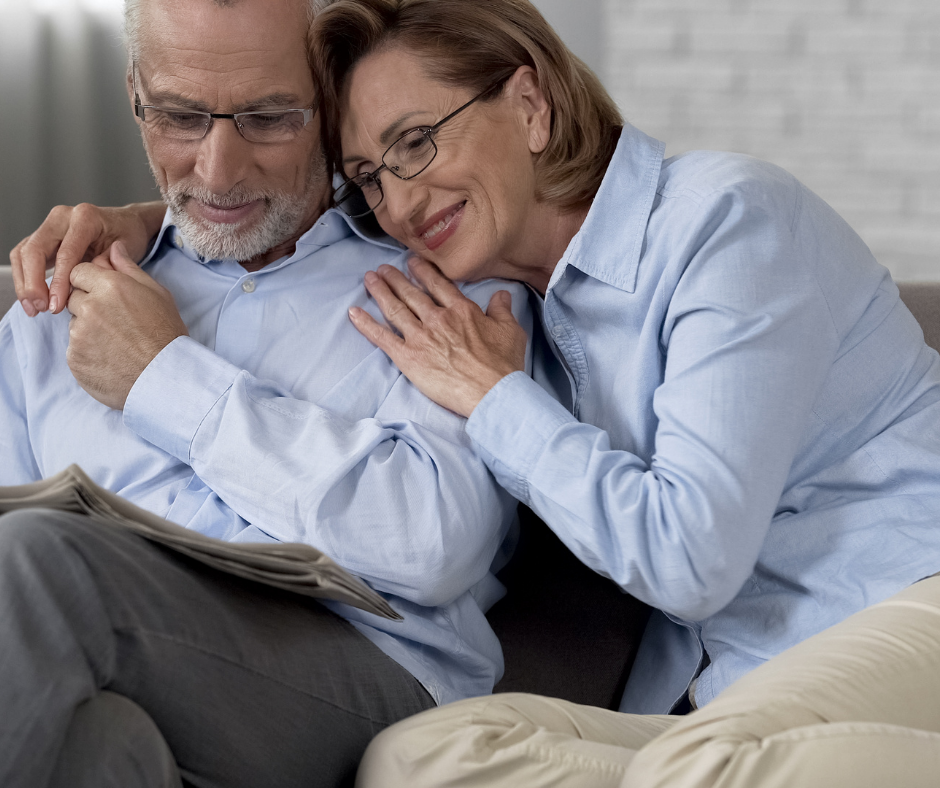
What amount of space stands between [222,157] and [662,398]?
735 mm

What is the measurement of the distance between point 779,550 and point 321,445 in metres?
0.58

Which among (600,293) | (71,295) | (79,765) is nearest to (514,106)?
(600,293)

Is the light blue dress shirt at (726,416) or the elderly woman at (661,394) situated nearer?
the elderly woman at (661,394)

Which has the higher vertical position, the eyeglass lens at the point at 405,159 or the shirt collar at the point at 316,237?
the eyeglass lens at the point at 405,159

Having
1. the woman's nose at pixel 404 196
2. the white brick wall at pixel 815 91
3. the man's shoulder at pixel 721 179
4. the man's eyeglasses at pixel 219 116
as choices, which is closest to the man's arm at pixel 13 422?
the man's eyeglasses at pixel 219 116

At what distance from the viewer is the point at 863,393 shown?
3.80 feet

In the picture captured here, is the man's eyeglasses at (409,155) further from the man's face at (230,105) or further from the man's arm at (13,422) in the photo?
the man's arm at (13,422)

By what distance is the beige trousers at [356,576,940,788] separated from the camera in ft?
2.51

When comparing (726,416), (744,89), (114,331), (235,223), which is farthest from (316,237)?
(744,89)

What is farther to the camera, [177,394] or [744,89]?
[744,89]

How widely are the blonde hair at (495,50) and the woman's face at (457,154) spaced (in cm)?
2

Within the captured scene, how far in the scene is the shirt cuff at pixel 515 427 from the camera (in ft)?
3.62

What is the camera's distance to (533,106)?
4.42 feet

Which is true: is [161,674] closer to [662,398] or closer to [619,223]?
[662,398]
